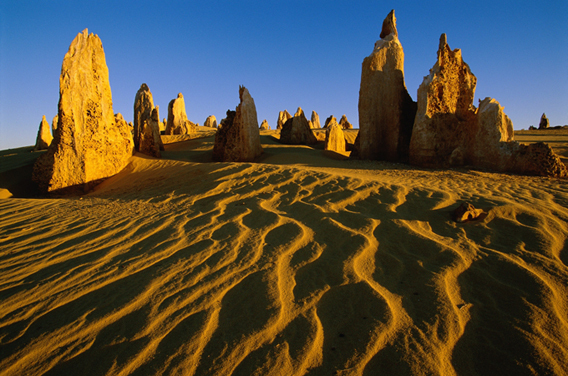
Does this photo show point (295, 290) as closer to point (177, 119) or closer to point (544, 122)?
point (177, 119)

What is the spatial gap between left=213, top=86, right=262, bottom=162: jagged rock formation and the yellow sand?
4579 mm

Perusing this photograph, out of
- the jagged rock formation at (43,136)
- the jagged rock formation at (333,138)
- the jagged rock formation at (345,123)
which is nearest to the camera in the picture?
the jagged rock formation at (333,138)

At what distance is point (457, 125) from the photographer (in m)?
6.88

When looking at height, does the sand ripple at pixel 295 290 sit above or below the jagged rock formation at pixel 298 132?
below

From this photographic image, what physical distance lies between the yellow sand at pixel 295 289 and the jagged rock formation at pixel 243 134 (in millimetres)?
4579

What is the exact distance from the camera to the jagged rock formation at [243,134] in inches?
320

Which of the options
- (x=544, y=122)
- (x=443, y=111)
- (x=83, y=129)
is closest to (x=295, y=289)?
(x=83, y=129)

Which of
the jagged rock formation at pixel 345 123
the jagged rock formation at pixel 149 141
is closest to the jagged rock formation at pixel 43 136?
the jagged rock formation at pixel 149 141

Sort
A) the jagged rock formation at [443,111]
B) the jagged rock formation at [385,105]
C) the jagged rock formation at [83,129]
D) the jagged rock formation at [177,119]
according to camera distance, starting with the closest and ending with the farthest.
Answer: the jagged rock formation at [83,129]
the jagged rock formation at [443,111]
the jagged rock formation at [385,105]
the jagged rock formation at [177,119]

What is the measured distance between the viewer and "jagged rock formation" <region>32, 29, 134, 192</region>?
19.9ft

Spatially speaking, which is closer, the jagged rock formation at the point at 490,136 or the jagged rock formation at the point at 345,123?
the jagged rock formation at the point at 490,136

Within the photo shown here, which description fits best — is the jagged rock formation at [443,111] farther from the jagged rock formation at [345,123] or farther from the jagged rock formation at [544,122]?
the jagged rock formation at [544,122]

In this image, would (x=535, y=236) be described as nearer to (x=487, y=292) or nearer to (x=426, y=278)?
(x=487, y=292)

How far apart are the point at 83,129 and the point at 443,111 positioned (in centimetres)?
795
